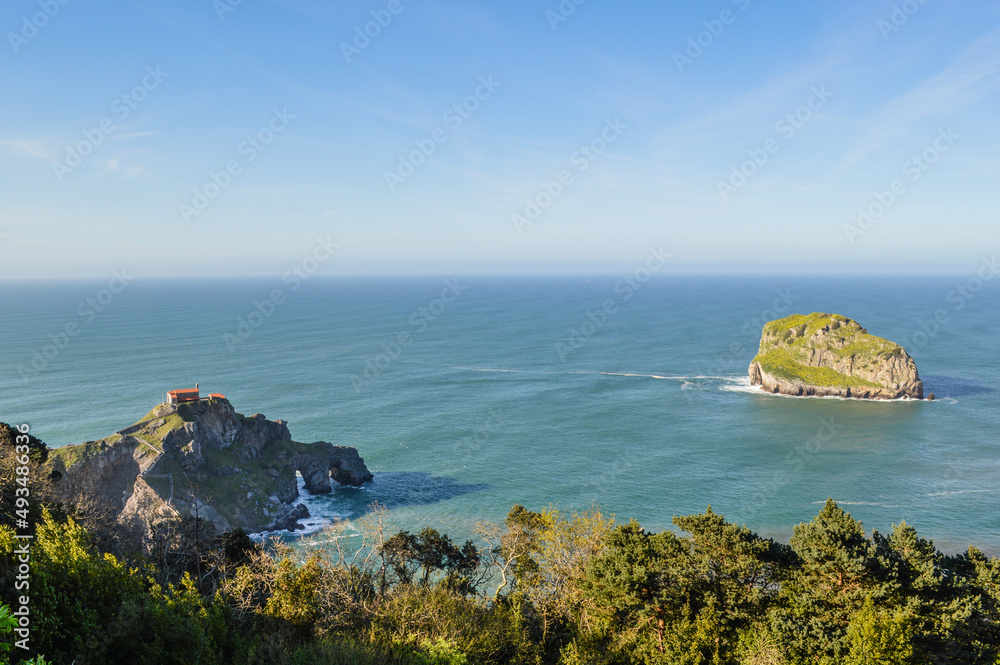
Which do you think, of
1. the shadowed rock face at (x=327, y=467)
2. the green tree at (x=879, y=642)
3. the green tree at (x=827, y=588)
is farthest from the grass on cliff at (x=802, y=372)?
the green tree at (x=879, y=642)

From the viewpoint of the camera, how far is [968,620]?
2456cm

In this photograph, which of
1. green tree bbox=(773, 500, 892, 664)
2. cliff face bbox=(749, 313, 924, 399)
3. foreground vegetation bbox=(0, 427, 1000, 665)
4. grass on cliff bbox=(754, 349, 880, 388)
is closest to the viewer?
foreground vegetation bbox=(0, 427, 1000, 665)

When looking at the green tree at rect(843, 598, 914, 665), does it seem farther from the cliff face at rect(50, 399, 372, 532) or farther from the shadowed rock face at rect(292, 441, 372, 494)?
the shadowed rock face at rect(292, 441, 372, 494)

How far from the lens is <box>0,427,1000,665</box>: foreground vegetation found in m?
19.2

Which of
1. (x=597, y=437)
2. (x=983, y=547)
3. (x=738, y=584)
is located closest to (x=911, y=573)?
(x=738, y=584)

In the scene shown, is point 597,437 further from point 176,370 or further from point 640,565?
point 176,370

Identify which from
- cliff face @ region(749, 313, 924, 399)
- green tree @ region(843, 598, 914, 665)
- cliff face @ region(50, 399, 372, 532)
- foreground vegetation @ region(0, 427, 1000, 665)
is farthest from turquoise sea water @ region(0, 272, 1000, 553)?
green tree @ region(843, 598, 914, 665)

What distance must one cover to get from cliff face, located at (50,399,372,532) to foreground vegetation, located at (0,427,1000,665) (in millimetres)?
23671

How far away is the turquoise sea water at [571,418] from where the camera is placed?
209 feet

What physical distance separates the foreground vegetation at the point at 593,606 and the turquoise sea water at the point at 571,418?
31.4m

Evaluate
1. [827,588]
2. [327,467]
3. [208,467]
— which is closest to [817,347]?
[327,467]

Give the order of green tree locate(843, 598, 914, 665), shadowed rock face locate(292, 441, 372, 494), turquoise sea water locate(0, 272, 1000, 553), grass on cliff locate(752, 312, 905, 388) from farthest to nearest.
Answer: grass on cliff locate(752, 312, 905, 388)
shadowed rock face locate(292, 441, 372, 494)
turquoise sea water locate(0, 272, 1000, 553)
green tree locate(843, 598, 914, 665)

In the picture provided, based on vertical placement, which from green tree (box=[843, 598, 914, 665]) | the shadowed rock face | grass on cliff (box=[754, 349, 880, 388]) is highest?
grass on cliff (box=[754, 349, 880, 388])

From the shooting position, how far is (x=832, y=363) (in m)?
107
